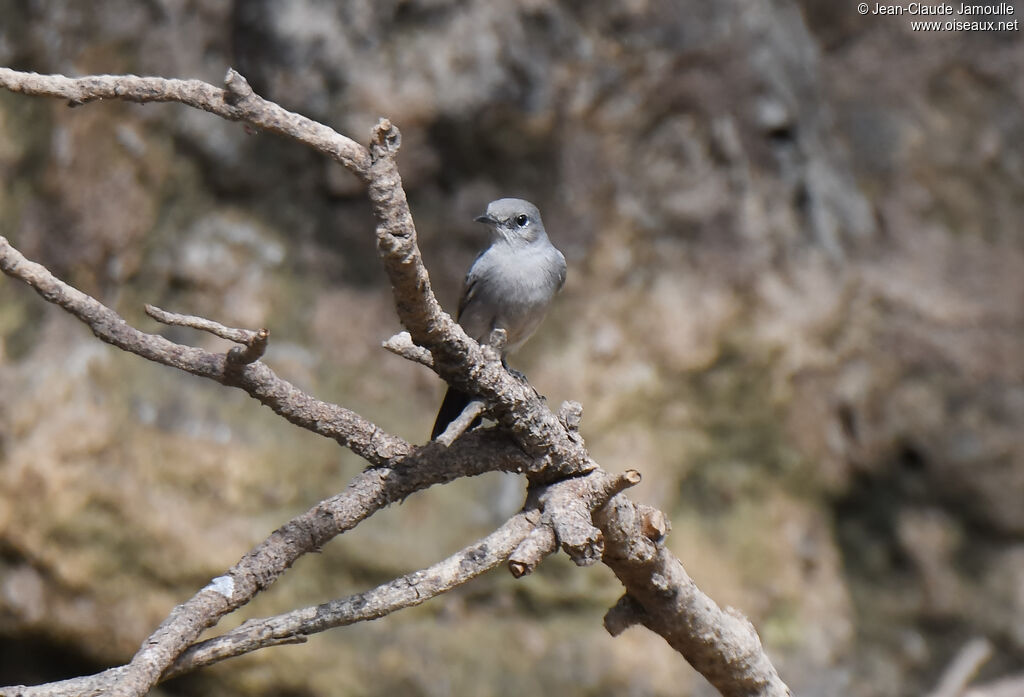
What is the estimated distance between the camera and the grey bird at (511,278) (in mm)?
3336

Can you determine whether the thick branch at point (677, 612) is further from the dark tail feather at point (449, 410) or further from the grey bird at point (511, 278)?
the grey bird at point (511, 278)

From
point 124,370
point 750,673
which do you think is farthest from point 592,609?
point 124,370

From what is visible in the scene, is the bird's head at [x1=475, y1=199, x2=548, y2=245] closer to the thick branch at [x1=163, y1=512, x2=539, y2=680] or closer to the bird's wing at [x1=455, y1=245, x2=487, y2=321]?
the bird's wing at [x1=455, y1=245, x2=487, y2=321]

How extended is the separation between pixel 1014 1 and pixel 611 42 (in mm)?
2579

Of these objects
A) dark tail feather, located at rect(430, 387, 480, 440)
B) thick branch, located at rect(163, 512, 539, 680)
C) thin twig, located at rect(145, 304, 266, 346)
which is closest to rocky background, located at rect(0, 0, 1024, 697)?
dark tail feather, located at rect(430, 387, 480, 440)

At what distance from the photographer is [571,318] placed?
5070mm

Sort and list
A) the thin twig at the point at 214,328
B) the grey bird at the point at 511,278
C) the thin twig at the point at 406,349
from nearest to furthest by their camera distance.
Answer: the thin twig at the point at 214,328 → the thin twig at the point at 406,349 → the grey bird at the point at 511,278

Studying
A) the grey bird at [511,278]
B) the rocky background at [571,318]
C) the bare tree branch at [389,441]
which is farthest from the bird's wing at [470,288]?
the rocky background at [571,318]

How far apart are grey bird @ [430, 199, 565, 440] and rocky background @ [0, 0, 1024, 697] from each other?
1.38 metres

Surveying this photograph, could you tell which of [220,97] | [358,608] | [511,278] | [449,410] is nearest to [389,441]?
[358,608]

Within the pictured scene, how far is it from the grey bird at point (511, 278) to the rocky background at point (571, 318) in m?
1.38

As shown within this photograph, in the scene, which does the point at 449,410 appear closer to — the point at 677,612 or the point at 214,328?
the point at 677,612

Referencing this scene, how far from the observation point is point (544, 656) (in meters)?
4.84

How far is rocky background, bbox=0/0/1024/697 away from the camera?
4441mm
